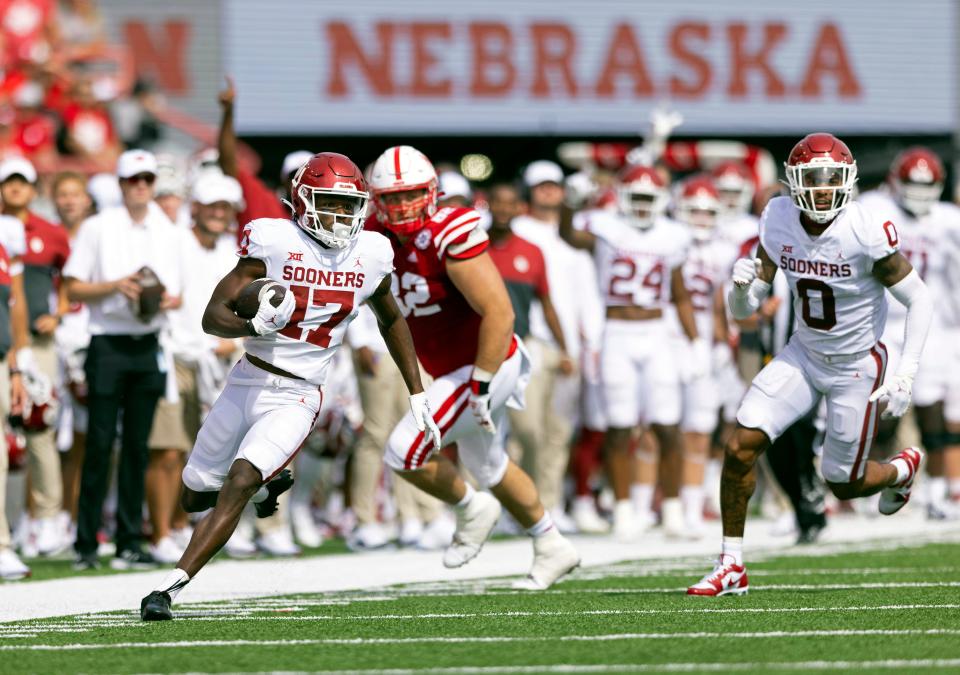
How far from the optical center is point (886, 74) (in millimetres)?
22844

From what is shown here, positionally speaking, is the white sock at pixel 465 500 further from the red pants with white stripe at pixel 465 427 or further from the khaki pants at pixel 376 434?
the khaki pants at pixel 376 434

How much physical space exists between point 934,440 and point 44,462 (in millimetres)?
5593

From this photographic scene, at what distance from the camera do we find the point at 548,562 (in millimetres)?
7668

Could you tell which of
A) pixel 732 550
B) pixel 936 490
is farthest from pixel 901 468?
pixel 936 490

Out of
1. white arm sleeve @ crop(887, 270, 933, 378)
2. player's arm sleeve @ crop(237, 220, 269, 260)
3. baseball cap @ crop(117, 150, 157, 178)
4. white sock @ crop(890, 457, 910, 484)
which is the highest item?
baseball cap @ crop(117, 150, 157, 178)

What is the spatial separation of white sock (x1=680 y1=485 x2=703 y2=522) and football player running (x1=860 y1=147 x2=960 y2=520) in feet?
3.85

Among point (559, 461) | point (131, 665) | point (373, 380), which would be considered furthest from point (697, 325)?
point (131, 665)

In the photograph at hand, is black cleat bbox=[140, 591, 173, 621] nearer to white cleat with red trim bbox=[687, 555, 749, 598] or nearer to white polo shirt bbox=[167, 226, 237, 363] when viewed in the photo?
white cleat with red trim bbox=[687, 555, 749, 598]

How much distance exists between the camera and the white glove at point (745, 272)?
7.16m

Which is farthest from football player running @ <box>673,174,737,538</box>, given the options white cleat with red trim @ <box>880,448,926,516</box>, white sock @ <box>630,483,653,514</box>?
white cleat with red trim @ <box>880,448,926,516</box>

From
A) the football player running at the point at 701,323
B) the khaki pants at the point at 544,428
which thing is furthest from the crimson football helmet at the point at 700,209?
the khaki pants at the point at 544,428

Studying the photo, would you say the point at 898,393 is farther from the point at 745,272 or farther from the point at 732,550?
the point at 732,550

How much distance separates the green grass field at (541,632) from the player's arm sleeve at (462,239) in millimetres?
1366

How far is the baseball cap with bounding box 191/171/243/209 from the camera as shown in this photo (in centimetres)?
972
